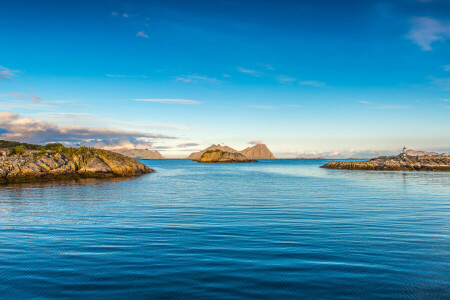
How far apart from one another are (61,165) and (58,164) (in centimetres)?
49

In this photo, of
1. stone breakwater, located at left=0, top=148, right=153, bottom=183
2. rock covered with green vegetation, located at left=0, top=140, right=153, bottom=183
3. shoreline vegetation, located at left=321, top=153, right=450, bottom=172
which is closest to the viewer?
stone breakwater, located at left=0, top=148, right=153, bottom=183

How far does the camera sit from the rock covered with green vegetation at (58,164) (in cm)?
4409

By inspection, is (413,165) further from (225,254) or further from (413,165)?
(225,254)

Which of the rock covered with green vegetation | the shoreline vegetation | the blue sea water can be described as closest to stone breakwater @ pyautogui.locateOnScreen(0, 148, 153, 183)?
the rock covered with green vegetation

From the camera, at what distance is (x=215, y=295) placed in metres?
6.76

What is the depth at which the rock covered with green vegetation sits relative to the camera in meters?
44.1

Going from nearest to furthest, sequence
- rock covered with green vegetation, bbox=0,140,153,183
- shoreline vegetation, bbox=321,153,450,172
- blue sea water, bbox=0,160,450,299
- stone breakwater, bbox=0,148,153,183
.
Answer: blue sea water, bbox=0,160,450,299 → stone breakwater, bbox=0,148,153,183 → rock covered with green vegetation, bbox=0,140,153,183 → shoreline vegetation, bbox=321,153,450,172

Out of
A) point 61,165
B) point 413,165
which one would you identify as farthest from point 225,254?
point 413,165

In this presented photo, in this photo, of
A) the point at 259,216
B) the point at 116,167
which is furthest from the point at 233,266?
the point at 116,167

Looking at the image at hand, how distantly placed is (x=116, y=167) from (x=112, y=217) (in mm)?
43569

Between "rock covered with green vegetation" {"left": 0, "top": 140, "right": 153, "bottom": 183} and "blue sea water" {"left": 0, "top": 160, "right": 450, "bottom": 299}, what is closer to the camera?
"blue sea water" {"left": 0, "top": 160, "right": 450, "bottom": 299}

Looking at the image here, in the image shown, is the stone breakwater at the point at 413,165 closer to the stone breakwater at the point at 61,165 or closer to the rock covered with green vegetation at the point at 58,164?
the stone breakwater at the point at 61,165

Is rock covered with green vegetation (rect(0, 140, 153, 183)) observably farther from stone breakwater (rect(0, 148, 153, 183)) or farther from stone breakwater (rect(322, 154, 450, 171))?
stone breakwater (rect(322, 154, 450, 171))

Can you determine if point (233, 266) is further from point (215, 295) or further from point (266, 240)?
point (266, 240)
